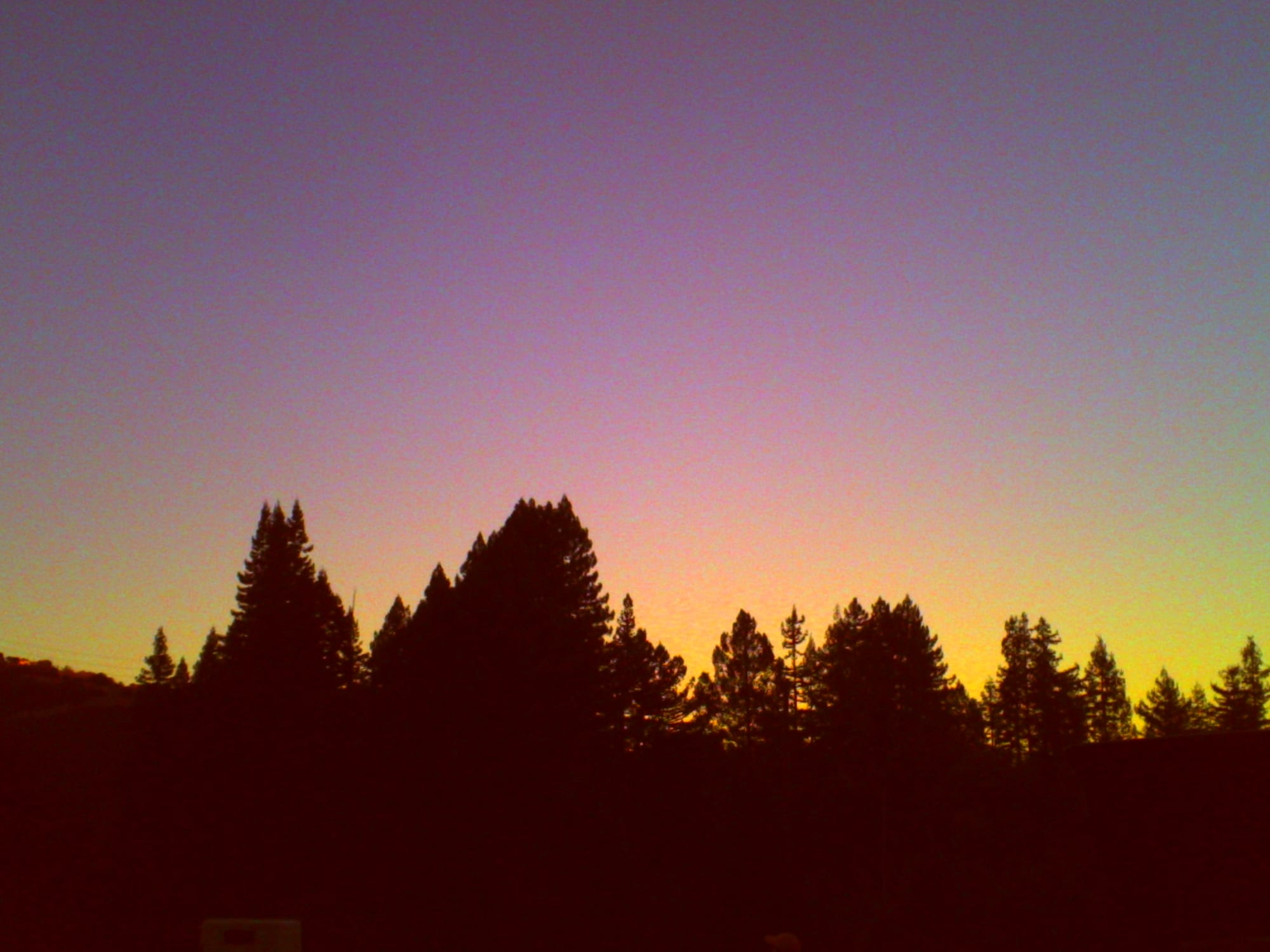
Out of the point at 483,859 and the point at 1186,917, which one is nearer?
the point at 1186,917

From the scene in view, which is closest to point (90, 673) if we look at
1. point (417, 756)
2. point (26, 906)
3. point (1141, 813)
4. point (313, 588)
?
point (313, 588)

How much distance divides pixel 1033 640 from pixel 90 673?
85.9 metres

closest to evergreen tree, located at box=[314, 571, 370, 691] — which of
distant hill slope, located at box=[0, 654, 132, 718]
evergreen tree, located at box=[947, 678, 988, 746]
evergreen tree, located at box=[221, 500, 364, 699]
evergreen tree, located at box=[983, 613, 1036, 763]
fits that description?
evergreen tree, located at box=[221, 500, 364, 699]

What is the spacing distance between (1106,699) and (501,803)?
205 feet

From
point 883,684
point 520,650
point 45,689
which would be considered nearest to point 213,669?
point 520,650

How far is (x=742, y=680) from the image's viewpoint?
6153 centimetres

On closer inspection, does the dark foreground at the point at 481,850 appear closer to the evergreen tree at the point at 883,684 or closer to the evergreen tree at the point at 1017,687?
the evergreen tree at the point at 883,684

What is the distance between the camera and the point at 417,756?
3164cm

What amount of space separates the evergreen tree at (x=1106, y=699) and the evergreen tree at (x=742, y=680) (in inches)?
1150

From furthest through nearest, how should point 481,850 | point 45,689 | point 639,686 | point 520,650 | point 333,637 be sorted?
point 45,689, point 333,637, point 639,686, point 520,650, point 481,850

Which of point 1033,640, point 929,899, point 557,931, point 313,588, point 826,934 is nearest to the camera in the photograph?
point 557,931

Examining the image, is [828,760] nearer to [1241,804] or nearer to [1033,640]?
[1033,640]

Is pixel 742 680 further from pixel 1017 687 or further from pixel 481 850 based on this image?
pixel 481 850

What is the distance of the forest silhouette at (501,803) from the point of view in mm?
31016
